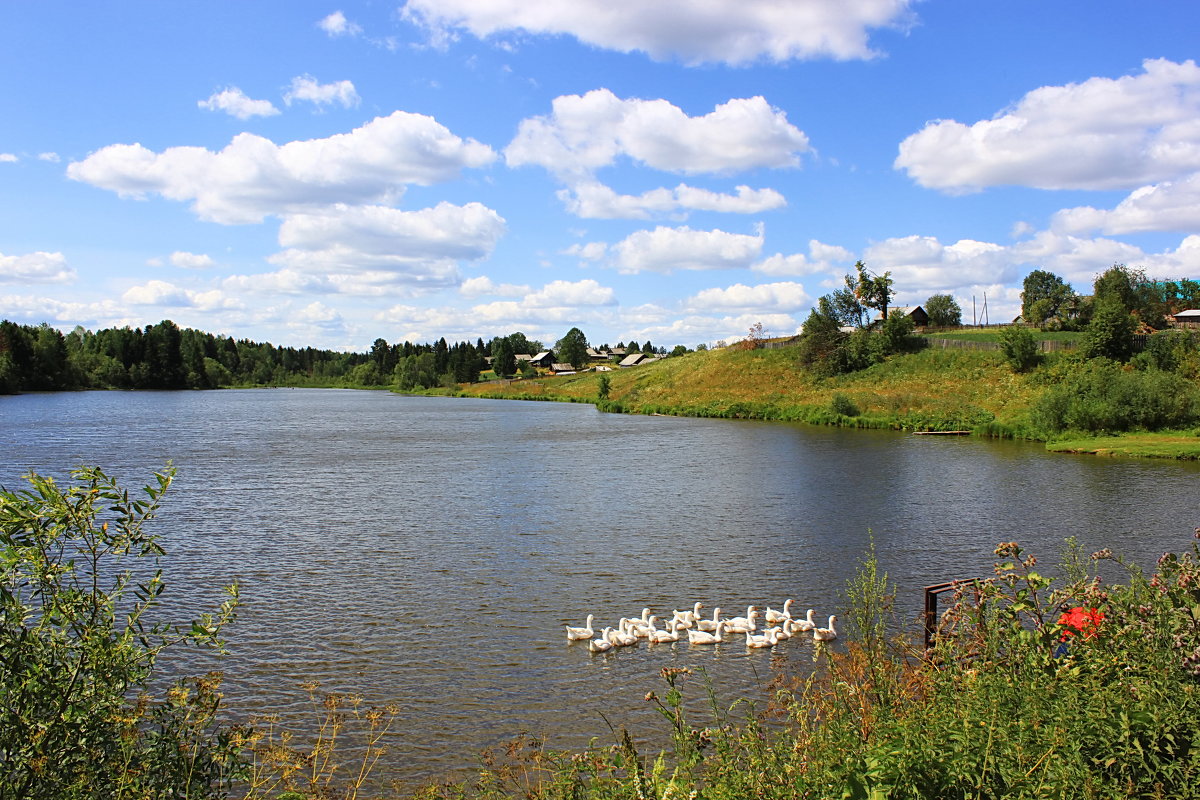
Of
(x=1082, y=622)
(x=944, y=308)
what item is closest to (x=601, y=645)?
(x=1082, y=622)

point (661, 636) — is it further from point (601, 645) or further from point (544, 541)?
point (544, 541)

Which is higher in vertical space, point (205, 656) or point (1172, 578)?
point (1172, 578)

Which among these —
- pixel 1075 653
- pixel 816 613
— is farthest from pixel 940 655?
pixel 816 613

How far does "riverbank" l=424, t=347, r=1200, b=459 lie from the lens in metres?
56.2

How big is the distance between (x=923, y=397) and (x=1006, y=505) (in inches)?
1667

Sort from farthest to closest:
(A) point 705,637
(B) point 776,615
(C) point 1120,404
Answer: (C) point 1120,404 < (B) point 776,615 < (A) point 705,637

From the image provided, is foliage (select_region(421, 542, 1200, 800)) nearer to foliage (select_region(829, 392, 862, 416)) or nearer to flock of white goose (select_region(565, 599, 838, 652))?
flock of white goose (select_region(565, 599, 838, 652))

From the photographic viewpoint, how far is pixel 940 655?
988 cm

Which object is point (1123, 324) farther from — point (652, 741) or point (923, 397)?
point (652, 741)

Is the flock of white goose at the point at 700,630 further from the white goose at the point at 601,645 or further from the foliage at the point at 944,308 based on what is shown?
the foliage at the point at 944,308

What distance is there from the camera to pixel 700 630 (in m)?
16.8

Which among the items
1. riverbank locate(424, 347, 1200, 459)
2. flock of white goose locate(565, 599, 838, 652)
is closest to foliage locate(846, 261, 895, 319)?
riverbank locate(424, 347, 1200, 459)

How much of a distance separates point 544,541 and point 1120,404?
146 feet

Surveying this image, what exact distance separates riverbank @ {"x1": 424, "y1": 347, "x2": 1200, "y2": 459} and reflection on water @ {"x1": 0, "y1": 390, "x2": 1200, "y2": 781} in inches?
263
